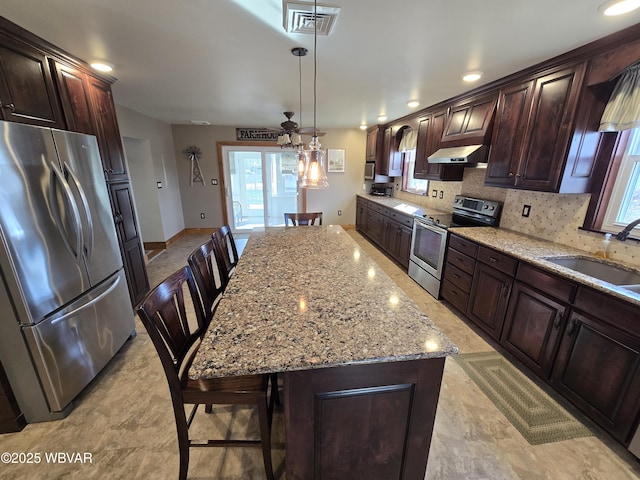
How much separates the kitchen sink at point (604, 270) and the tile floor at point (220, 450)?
0.97 metres

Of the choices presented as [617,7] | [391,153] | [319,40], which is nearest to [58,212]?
[319,40]

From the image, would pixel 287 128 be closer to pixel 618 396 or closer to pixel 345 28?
pixel 345 28

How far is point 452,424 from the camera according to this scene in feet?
5.43

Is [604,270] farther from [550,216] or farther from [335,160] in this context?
[335,160]

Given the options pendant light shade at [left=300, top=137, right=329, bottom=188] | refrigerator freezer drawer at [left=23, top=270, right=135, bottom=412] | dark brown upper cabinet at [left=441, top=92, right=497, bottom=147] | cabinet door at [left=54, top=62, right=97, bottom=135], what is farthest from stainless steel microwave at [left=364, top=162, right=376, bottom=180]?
refrigerator freezer drawer at [left=23, top=270, right=135, bottom=412]

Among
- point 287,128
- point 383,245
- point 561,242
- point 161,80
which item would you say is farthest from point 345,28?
point 383,245

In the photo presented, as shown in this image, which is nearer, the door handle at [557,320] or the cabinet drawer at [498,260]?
the door handle at [557,320]

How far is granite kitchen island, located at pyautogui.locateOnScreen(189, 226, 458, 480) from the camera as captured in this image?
94 cm

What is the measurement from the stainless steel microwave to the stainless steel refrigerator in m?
4.52

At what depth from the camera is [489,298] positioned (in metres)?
2.35

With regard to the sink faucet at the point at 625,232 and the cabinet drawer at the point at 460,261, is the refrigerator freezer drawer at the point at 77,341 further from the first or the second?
the sink faucet at the point at 625,232

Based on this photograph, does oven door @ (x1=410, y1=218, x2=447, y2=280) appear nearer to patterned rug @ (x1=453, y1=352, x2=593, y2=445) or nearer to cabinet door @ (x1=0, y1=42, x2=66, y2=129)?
patterned rug @ (x1=453, y1=352, x2=593, y2=445)

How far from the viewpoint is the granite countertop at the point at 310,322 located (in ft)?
3.02

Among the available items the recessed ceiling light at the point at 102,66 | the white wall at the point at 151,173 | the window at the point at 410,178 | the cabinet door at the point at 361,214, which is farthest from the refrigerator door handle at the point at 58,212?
the cabinet door at the point at 361,214
